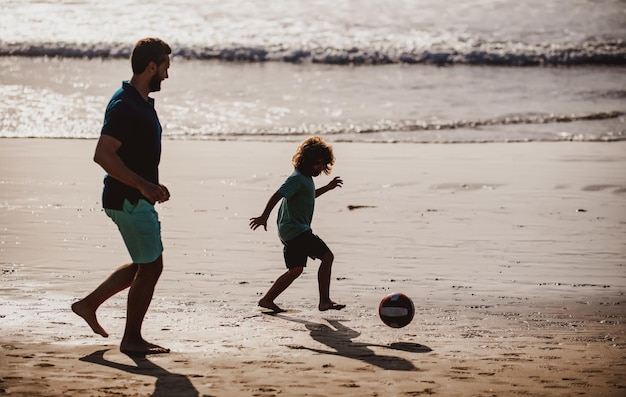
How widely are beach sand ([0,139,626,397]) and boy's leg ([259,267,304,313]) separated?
0.36ft

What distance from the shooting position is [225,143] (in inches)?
582

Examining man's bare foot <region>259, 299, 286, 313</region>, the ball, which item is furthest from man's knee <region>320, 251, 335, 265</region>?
the ball

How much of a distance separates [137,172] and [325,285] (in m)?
1.73

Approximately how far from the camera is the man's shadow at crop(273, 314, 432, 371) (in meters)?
5.48

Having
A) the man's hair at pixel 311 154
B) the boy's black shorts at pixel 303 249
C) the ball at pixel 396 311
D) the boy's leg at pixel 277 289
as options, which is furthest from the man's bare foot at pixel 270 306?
the man's hair at pixel 311 154

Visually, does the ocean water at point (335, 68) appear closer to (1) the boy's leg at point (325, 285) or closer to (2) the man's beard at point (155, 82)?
(1) the boy's leg at point (325, 285)

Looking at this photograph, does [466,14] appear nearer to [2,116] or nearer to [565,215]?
[2,116]

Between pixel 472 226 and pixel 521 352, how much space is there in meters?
3.94

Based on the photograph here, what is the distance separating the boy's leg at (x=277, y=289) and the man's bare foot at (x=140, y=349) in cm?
119

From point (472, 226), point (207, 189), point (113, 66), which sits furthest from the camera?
point (113, 66)

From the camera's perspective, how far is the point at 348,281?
758cm

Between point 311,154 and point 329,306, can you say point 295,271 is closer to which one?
point 329,306

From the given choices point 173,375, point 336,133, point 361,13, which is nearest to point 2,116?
point 336,133

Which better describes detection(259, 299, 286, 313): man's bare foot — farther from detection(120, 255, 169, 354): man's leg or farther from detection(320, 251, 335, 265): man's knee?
detection(120, 255, 169, 354): man's leg
